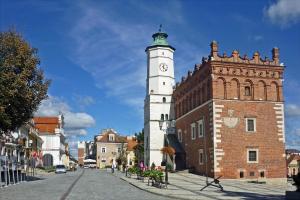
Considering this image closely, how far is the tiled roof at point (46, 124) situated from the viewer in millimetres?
107625

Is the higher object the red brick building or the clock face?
the clock face

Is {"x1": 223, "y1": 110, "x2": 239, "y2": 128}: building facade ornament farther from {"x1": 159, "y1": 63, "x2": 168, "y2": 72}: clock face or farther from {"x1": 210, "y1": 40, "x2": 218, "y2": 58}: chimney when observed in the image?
{"x1": 159, "y1": 63, "x2": 168, "y2": 72}: clock face

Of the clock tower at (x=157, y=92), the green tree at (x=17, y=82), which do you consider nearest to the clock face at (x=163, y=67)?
the clock tower at (x=157, y=92)

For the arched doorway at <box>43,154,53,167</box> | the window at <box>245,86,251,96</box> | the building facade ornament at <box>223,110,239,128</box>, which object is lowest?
the arched doorway at <box>43,154,53,167</box>

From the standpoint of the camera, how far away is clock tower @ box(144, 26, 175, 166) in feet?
226

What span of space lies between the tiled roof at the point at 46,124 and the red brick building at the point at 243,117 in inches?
2527

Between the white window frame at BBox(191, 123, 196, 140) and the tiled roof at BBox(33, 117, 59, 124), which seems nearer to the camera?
the white window frame at BBox(191, 123, 196, 140)

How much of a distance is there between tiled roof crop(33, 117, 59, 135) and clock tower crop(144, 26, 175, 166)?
139 feet

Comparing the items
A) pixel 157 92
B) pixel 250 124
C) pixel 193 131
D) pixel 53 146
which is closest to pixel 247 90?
pixel 250 124

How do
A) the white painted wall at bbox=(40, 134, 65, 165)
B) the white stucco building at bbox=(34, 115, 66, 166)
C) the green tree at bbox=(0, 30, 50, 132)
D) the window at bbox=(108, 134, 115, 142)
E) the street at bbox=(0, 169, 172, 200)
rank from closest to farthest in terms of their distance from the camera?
the street at bbox=(0, 169, 172, 200) < the green tree at bbox=(0, 30, 50, 132) < the white stucco building at bbox=(34, 115, 66, 166) < the white painted wall at bbox=(40, 134, 65, 165) < the window at bbox=(108, 134, 115, 142)

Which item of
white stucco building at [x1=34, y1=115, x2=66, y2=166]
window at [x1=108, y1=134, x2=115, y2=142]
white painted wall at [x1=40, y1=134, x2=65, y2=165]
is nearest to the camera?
white stucco building at [x1=34, y1=115, x2=66, y2=166]

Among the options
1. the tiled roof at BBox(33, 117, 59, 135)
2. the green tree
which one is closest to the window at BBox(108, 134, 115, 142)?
the tiled roof at BBox(33, 117, 59, 135)

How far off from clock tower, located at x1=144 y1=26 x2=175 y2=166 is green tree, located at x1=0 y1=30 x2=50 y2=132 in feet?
111

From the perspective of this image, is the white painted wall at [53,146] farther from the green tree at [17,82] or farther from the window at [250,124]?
the green tree at [17,82]
